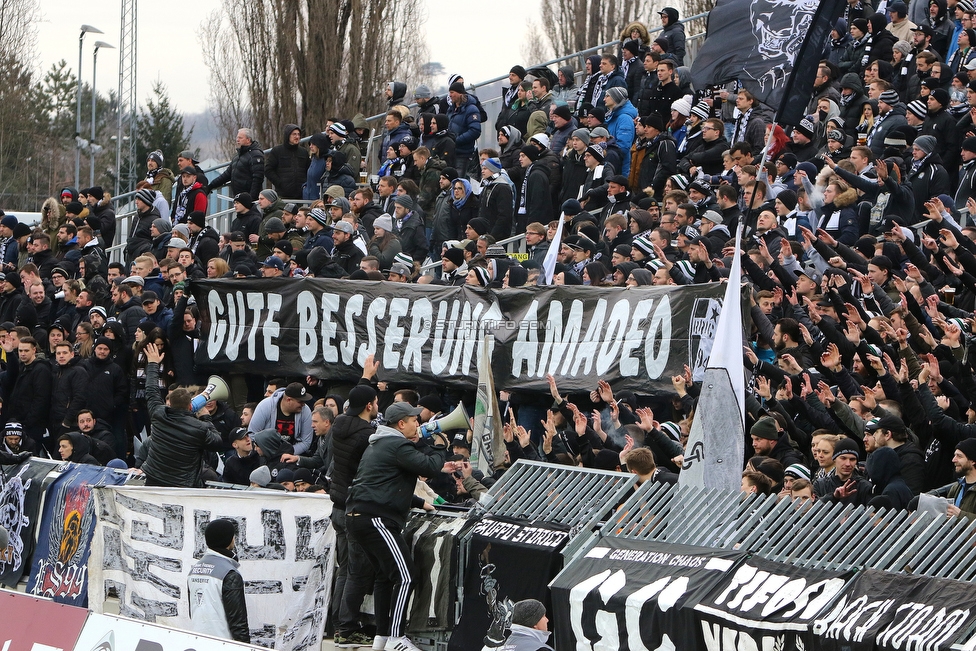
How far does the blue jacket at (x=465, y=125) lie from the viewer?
20938 mm

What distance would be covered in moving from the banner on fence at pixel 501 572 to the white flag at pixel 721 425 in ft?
3.43

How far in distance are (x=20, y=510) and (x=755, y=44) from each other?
35.3 feet

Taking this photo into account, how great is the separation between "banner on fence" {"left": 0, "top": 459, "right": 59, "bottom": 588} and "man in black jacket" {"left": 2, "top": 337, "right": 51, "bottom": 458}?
2125 millimetres

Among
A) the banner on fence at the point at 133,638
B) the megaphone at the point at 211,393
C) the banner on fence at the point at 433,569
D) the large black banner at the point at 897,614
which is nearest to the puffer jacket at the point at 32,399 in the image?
the megaphone at the point at 211,393

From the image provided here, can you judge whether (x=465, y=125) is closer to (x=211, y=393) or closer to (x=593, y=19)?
(x=211, y=393)

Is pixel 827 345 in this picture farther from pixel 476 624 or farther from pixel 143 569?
pixel 143 569

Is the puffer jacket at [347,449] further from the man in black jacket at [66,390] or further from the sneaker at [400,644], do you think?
the man in black jacket at [66,390]

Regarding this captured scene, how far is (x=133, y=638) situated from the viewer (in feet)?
29.0

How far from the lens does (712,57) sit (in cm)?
A: 1997

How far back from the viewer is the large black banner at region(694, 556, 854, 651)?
787 centimetres

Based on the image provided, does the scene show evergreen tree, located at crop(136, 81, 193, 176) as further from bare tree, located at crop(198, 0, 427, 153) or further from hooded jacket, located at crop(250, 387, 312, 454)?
hooded jacket, located at crop(250, 387, 312, 454)

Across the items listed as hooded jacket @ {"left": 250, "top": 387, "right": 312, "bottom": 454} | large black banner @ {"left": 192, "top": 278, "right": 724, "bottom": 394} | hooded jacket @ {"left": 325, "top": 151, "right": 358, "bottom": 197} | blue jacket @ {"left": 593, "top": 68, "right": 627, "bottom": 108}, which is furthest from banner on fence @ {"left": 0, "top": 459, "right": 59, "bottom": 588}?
blue jacket @ {"left": 593, "top": 68, "right": 627, "bottom": 108}

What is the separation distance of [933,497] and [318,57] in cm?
2777

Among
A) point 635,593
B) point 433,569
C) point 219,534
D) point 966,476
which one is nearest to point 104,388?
point 433,569
